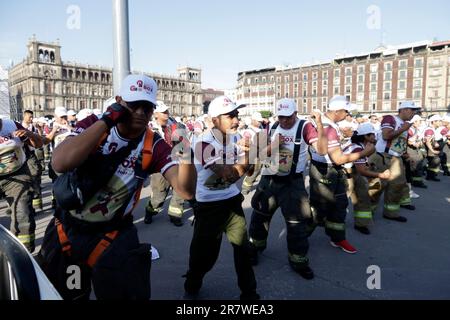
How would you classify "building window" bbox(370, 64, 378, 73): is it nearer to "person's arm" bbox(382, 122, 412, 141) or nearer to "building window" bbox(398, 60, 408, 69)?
"building window" bbox(398, 60, 408, 69)

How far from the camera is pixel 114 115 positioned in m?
1.81

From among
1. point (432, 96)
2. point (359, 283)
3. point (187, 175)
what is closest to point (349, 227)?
point (359, 283)

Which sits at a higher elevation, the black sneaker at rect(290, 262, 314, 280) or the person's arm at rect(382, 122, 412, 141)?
the person's arm at rect(382, 122, 412, 141)

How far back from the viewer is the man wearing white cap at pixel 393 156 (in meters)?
5.78

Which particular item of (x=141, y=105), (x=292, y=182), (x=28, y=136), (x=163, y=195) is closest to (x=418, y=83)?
(x=163, y=195)

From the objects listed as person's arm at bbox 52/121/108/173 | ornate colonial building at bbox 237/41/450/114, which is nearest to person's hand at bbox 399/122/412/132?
person's arm at bbox 52/121/108/173

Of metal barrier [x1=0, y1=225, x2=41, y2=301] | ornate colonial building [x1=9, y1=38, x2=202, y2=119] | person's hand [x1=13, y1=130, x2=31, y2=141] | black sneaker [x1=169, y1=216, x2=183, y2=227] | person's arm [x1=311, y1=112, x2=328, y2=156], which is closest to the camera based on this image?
metal barrier [x1=0, y1=225, x2=41, y2=301]

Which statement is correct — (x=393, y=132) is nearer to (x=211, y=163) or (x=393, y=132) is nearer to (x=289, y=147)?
(x=289, y=147)

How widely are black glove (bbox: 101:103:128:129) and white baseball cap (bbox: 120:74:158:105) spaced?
3.6 inches

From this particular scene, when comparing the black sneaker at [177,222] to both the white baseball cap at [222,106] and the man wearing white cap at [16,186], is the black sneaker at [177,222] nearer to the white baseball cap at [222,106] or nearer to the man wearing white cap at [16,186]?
the man wearing white cap at [16,186]

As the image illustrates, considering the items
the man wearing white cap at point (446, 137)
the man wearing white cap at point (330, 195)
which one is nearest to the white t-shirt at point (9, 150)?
the man wearing white cap at point (330, 195)

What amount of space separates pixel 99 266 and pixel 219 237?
1366 mm

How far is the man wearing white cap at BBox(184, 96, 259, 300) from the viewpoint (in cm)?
307

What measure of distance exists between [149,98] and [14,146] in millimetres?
3056
